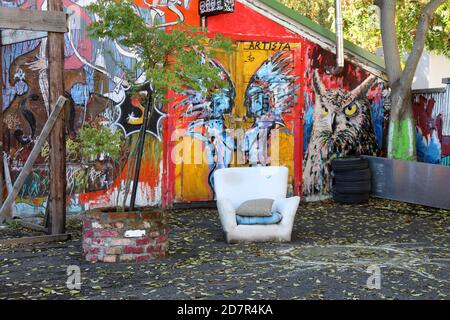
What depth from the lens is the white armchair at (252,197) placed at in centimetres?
860

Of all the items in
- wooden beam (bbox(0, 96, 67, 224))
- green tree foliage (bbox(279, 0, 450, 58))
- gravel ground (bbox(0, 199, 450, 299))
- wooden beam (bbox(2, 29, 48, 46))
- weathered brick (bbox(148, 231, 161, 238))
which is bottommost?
gravel ground (bbox(0, 199, 450, 299))

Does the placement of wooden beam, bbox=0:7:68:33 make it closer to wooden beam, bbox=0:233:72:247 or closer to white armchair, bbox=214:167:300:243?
wooden beam, bbox=0:233:72:247

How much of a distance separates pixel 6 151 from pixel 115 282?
17.7ft

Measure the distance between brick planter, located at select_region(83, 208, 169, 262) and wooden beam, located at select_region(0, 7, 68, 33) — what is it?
103 inches

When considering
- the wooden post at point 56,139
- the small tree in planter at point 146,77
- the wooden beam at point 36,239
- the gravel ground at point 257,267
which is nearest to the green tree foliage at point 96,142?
the small tree in planter at point 146,77

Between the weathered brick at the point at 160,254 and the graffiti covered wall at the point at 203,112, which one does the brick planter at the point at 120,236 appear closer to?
the weathered brick at the point at 160,254

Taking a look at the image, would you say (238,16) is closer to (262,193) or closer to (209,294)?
(262,193)

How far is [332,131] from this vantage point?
44.4 ft

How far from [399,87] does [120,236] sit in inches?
302

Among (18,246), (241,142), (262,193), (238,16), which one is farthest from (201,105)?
(18,246)

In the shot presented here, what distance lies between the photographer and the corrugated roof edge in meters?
12.7

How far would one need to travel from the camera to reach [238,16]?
12.5m

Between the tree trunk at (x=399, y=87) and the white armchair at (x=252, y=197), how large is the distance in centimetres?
450

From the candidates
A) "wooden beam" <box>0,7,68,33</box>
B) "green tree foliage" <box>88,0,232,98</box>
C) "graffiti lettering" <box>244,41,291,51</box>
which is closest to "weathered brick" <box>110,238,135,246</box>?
"green tree foliage" <box>88,0,232,98</box>
